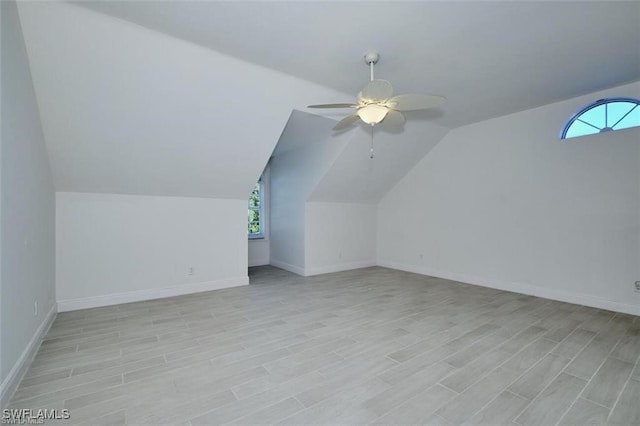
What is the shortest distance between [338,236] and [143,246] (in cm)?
356

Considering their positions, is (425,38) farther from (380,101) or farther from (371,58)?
(380,101)

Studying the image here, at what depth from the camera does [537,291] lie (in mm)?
4344

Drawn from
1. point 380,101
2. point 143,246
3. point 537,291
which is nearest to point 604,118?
point 537,291

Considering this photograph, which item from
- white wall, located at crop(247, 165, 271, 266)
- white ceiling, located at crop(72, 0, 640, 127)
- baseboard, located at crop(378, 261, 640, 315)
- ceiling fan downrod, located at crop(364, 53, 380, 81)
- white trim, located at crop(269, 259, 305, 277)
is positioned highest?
white ceiling, located at crop(72, 0, 640, 127)

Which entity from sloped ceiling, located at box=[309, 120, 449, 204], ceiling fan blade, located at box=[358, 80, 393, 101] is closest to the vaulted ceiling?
ceiling fan blade, located at box=[358, 80, 393, 101]

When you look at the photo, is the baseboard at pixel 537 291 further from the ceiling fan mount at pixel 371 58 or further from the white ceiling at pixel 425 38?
the ceiling fan mount at pixel 371 58

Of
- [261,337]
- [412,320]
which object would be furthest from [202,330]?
[412,320]

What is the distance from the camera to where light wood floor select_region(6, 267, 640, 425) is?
1.83 meters

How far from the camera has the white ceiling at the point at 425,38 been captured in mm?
2264

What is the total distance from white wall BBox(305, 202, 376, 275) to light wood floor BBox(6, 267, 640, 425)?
190 centimetres

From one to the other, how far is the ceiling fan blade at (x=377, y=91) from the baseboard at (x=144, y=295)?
363cm

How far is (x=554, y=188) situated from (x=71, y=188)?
6.54m

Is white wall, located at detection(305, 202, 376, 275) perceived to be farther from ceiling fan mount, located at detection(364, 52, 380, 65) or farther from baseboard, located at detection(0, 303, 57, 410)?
baseboard, located at detection(0, 303, 57, 410)

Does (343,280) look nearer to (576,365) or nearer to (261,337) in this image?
Result: (261,337)
